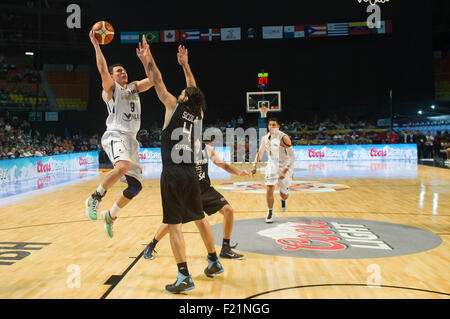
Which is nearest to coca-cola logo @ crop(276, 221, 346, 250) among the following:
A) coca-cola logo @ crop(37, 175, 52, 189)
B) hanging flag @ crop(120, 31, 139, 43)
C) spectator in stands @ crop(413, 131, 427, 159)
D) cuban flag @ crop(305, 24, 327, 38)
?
coca-cola logo @ crop(37, 175, 52, 189)

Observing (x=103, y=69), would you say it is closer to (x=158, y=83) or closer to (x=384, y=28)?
(x=158, y=83)

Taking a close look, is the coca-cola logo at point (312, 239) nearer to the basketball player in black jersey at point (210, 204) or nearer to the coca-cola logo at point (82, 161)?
the basketball player in black jersey at point (210, 204)

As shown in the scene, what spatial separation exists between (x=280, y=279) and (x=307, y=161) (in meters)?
19.7

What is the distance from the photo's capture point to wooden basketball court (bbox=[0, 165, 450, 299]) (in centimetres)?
352

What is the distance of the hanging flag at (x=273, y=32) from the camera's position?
88.9 ft

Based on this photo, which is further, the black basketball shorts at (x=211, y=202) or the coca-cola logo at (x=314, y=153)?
the coca-cola logo at (x=314, y=153)

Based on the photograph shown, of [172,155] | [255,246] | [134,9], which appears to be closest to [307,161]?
[134,9]

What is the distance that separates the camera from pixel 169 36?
2720cm

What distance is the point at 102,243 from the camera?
18.1 feet

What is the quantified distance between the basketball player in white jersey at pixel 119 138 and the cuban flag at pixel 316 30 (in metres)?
24.0

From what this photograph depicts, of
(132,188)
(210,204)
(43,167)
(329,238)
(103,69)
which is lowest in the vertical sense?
(329,238)

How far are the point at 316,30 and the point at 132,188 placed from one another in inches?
969

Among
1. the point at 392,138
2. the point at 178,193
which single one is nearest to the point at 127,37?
the point at 392,138

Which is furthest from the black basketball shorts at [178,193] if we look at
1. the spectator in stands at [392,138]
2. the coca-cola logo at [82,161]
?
the spectator in stands at [392,138]
